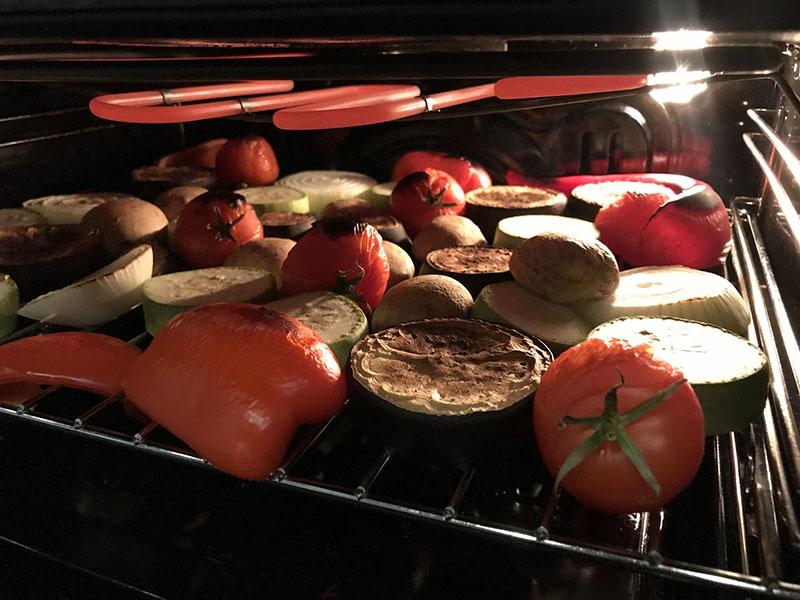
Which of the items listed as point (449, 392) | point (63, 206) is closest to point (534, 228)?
point (449, 392)

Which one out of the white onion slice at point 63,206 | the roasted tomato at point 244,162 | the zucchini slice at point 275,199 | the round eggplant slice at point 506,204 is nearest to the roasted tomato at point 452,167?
the round eggplant slice at point 506,204

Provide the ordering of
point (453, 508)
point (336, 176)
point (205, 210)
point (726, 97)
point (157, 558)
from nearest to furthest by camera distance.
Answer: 1. point (453, 508)
2. point (157, 558)
3. point (205, 210)
4. point (726, 97)
5. point (336, 176)

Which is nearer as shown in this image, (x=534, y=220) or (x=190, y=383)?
(x=190, y=383)

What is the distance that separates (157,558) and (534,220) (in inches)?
41.7

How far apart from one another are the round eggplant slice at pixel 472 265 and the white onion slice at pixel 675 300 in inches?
7.4

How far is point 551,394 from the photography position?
2.57 ft

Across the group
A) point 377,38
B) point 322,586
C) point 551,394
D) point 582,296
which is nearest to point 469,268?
point 582,296

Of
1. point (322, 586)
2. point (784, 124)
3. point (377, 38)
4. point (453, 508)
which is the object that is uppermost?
point (377, 38)

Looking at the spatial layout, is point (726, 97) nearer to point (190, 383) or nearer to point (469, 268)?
point (469, 268)

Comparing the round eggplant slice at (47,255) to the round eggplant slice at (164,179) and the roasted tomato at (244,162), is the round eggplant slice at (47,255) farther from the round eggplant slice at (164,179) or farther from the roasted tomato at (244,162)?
the roasted tomato at (244,162)

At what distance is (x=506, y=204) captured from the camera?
67.7 inches

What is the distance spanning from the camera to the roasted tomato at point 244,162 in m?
2.01

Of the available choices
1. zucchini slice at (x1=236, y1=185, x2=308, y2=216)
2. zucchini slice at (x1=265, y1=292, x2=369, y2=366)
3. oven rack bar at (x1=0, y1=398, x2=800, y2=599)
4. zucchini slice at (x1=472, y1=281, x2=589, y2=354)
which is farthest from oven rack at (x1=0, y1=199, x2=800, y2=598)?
zucchini slice at (x1=236, y1=185, x2=308, y2=216)

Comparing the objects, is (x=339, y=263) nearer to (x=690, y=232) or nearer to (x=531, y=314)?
(x=531, y=314)
